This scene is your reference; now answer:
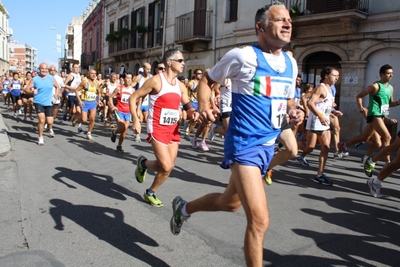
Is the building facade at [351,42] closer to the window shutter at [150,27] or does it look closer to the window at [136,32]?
the window shutter at [150,27]

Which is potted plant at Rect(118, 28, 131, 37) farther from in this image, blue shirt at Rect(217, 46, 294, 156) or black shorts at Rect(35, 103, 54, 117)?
blue shirt at Rect(217, 46, 294, 156)

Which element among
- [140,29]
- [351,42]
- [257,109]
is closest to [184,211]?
[257,109]

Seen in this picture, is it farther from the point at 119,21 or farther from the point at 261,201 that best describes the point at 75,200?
the point at 119,21

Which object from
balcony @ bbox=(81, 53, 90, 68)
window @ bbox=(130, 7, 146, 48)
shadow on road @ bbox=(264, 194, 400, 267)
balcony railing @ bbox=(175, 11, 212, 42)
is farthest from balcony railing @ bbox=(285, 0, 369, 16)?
balcony @ bbox=(81, 53, 90, 68)

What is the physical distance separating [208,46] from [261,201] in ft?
64.2

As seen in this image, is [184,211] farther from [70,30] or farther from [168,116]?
[70,30]

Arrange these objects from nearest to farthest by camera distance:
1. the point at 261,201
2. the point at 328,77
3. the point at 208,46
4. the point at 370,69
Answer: the point at 261,201 < the point at 328,77 < the point at 370,69 < the point at 208,46

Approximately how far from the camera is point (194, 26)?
21984 millimetres

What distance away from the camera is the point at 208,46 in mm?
21578

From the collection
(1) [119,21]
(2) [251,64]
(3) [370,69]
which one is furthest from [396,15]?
(1) [119,21]

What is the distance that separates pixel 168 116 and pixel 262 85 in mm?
2687

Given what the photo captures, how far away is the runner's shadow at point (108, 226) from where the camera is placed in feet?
11.5

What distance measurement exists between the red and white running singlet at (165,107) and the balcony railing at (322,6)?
10222mm

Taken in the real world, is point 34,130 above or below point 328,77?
below
